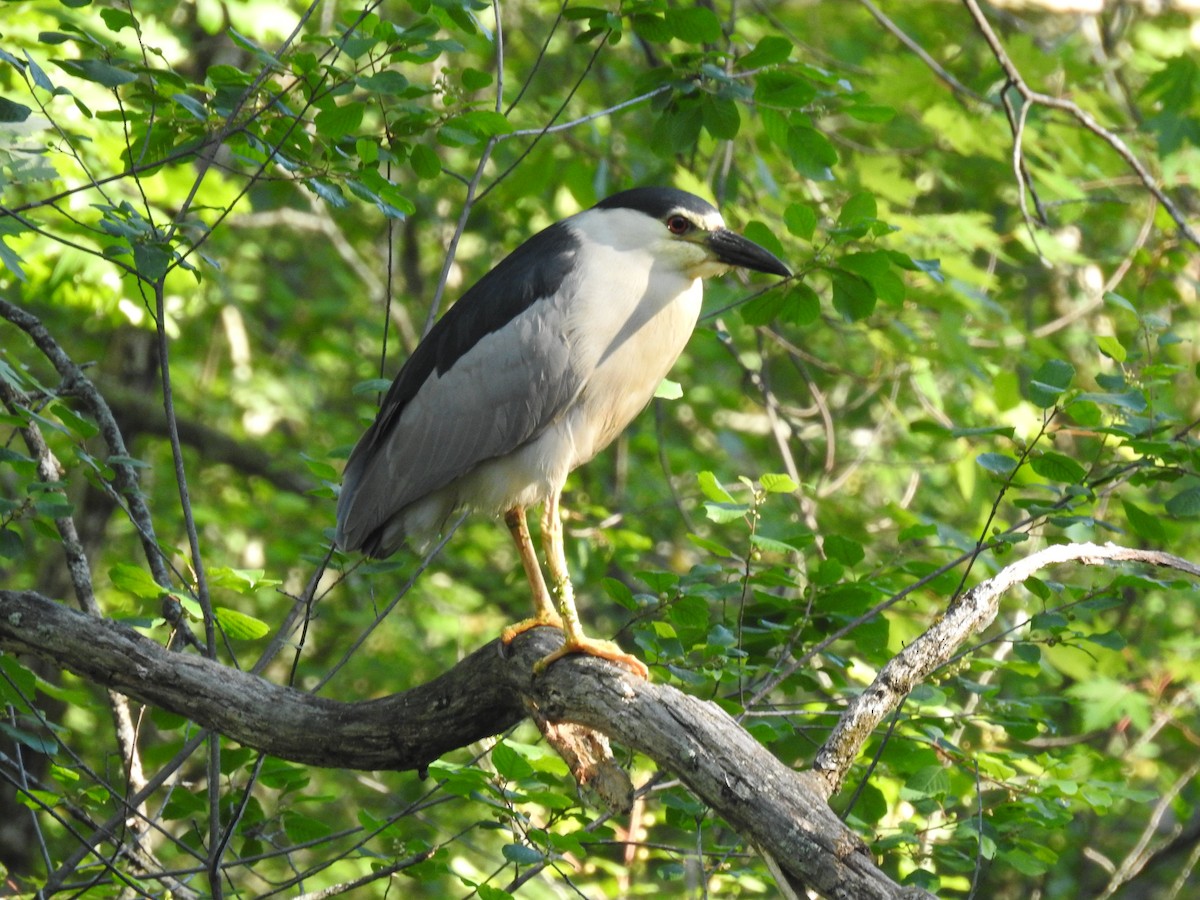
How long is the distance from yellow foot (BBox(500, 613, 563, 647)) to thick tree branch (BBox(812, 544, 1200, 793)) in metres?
0.90

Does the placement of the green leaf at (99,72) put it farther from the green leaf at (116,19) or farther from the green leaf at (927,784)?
the green leaf at (927,784)

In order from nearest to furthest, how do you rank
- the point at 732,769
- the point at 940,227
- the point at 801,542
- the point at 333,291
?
the point at 732,769
the point at 801,542
the point at 940,227
the point at 333,291

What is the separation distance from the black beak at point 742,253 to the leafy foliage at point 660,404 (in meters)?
0.09

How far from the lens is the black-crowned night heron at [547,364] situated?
11.7 feet

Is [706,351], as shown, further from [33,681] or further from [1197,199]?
[33,681]

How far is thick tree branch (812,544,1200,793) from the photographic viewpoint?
8.30 feet

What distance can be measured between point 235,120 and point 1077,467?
2.18m

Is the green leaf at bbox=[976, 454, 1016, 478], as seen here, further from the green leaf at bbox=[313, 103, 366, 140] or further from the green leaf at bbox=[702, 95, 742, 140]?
the green leaf at bbox=[313, 103, 366, 140]

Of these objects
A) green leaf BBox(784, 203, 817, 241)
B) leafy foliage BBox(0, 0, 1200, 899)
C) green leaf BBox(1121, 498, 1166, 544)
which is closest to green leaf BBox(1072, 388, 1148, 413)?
leafy foliage BBox(0, 0, 1200, 899)

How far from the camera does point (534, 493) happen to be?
3668 mm

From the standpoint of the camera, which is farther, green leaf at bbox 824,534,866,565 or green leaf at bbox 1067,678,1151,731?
green leaf at bbox 1067,678,1151,731

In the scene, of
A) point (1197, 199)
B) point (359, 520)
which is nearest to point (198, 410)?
point (359, 520)

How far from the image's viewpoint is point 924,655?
2602 mm

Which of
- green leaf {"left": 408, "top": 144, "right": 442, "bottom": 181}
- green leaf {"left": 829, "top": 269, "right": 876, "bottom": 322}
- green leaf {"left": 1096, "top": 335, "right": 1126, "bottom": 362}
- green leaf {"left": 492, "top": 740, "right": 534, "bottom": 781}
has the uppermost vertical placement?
green leaf {"left": 408, "top": 144, "right": 442, "bottom": 181}
